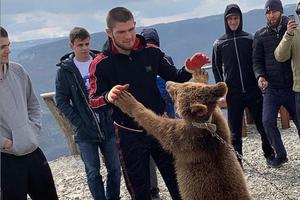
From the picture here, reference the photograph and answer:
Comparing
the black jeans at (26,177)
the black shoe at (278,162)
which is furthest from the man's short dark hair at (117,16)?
the black shoe at (278,162)

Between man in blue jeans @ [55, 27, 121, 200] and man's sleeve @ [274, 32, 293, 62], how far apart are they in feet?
7.00

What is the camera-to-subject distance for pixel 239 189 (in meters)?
3.42

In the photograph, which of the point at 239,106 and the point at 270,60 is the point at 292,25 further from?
the point at 239,106

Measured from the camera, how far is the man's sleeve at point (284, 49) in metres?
5.47

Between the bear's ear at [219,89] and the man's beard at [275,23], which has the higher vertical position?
the man's beard at [275,23]

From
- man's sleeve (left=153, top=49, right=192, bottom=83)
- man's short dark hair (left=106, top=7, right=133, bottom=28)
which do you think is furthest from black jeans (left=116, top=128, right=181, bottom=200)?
man's short dark hair (left=106, top=7, right=133, bottom=28)

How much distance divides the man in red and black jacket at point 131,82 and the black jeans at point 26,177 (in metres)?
0.65

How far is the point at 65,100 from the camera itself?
5.07 m

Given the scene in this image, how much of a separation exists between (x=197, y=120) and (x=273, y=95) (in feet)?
8.82

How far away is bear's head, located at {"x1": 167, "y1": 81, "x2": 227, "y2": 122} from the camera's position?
352 cm

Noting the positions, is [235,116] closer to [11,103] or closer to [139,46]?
[139,46]

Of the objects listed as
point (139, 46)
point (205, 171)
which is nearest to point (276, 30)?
point (139, 46)

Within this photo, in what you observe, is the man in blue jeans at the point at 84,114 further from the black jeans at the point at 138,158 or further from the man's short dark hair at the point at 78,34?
the black jeans at the point at 138,158

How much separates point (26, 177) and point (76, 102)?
1.40m
